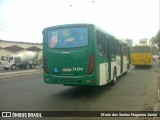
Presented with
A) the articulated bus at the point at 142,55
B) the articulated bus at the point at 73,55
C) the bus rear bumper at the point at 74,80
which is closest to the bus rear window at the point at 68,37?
the articulated bus at the point at 73,55

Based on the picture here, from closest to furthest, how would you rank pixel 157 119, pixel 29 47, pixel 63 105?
1. pixel 157 119
2. pixel 63 105
3. pixel 29 47

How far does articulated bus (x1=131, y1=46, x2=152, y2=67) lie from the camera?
3269cm

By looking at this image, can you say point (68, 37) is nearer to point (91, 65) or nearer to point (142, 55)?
point (91, 65)

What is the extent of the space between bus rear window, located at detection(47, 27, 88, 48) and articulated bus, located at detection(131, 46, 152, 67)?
76.7 ft

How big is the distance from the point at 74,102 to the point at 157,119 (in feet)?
11.9

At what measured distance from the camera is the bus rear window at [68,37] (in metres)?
10.6

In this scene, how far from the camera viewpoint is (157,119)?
6.91m

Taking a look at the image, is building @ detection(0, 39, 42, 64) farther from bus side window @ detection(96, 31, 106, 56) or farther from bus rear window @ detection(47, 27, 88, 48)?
bus rear window @ detection(47, 27, 88, 48)

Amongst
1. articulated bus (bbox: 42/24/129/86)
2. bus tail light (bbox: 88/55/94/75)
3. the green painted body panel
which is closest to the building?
articulated bus (bbox: 42/24/129/86)

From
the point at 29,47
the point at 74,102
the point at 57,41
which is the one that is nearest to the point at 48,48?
the point at 57,41

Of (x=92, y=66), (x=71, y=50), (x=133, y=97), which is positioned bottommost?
(x=133, y=97)

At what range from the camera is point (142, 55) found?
32.8 metres

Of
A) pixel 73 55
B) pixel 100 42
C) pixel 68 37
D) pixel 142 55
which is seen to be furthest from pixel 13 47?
pixel 73 55

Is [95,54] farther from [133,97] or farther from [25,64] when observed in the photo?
[25,64]
